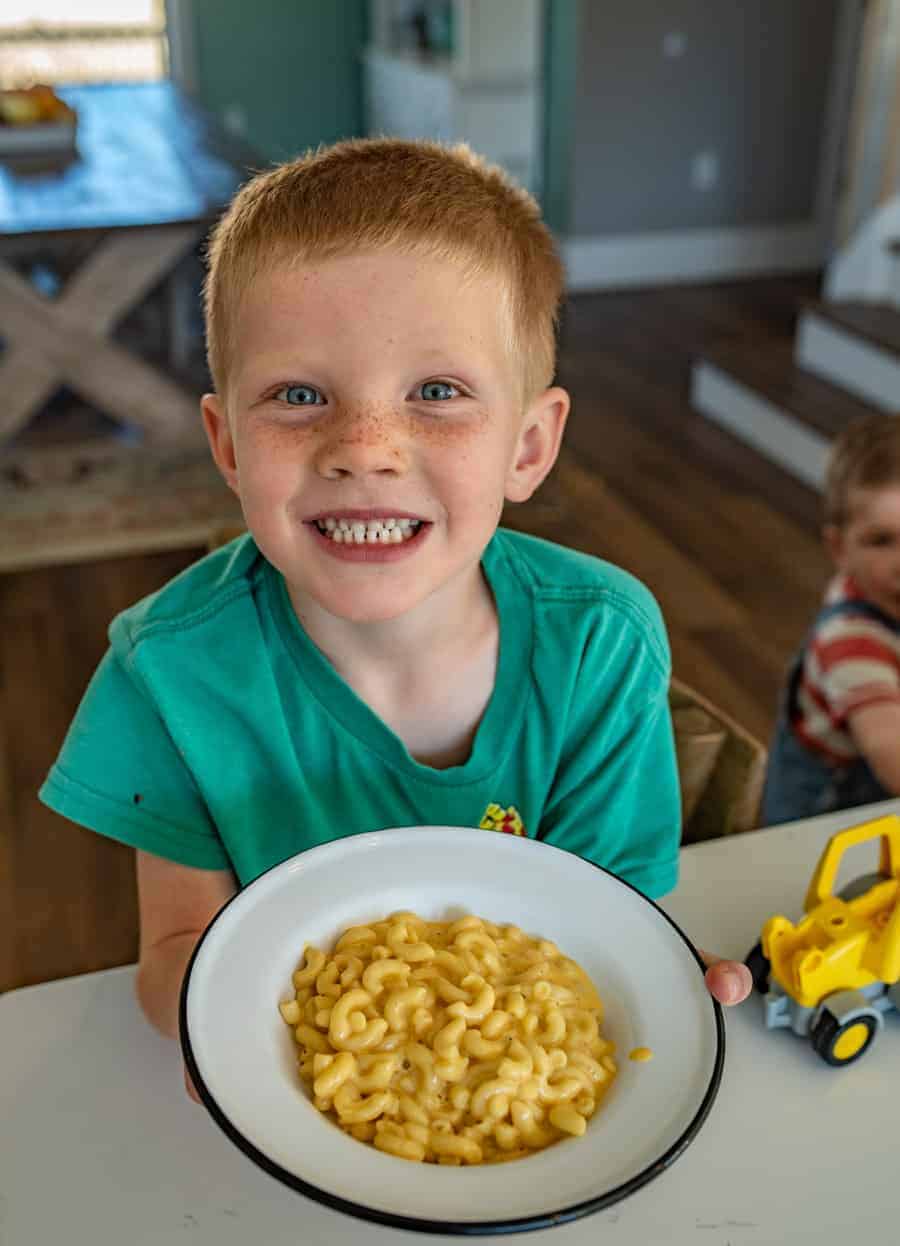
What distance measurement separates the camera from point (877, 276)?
4.20 meters

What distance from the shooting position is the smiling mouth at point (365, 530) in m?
0.79

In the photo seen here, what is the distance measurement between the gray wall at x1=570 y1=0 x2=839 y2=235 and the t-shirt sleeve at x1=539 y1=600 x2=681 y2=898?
4.56 metres

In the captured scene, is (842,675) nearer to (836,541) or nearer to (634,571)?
(836,541)

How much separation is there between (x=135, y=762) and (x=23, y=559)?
95.9 inches

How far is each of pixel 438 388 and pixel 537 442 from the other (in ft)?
0.54

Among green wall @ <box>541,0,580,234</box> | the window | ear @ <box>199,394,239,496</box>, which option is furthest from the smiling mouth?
the window

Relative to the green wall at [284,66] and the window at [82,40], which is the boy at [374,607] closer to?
the green wall at [284,66]

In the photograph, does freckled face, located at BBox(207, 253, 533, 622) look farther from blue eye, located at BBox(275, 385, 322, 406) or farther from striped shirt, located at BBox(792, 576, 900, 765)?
striped shirt, located at BBox(792, 576, 900, 765)

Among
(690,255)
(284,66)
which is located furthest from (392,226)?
(284,66)

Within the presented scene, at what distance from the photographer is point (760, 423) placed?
3.90 metres

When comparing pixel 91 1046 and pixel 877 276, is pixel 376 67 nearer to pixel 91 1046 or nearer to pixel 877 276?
pixel 877 276

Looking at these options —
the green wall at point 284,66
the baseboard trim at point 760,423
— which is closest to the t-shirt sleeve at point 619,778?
the baseboard trim at point 760,423

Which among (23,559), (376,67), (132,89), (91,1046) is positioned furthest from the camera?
(376,67)

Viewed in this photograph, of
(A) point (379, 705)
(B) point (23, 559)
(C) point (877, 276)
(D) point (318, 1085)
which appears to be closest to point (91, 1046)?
(D) point (318, 1085)
